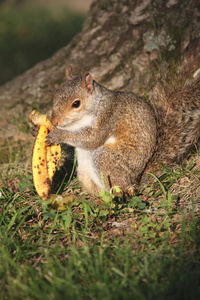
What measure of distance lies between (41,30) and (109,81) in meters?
4.46

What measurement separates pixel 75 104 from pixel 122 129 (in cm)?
37

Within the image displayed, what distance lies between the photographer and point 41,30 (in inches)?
276

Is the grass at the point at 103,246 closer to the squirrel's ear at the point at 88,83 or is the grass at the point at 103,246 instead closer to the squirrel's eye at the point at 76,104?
the squirrel's eye at the point at 76,104

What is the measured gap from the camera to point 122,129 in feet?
7.73

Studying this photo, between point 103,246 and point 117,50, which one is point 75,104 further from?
point 117,50

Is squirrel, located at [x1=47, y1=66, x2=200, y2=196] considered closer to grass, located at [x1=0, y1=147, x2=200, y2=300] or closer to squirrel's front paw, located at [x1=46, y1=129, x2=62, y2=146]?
squirrel's front paw, located at [x1=46, y1=129, x2=62, y2=146]

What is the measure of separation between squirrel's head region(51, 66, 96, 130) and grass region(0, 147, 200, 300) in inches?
19.6

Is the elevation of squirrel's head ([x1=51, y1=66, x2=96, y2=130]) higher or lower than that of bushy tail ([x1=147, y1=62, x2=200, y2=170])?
higher

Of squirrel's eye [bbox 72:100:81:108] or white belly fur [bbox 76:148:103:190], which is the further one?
white belly fur [bbox 76:148:103:190]

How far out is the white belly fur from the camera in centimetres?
237

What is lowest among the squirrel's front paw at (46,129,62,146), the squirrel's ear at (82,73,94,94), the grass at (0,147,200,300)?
the grass at (0,147,200,300)

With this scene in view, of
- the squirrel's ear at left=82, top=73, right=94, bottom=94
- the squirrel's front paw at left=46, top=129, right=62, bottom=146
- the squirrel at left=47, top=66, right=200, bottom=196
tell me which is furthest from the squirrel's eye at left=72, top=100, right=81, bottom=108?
the squirrel's front paw at left=46, top=129, right=62, bottom=146

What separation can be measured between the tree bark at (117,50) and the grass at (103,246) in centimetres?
106

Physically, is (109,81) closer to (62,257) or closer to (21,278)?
(62,257)
